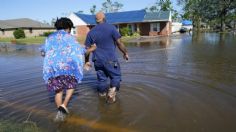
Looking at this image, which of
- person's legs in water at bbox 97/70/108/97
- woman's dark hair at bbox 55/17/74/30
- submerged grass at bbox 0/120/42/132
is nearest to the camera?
submerged grass at bbox 0/120/42/132

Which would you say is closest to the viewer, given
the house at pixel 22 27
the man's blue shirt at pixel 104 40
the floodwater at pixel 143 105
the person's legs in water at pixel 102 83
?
the floodwater at pixel 143 105

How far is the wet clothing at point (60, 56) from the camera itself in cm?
528

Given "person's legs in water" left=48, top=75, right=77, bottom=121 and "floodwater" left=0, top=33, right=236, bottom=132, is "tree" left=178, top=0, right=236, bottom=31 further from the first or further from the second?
"person's legs in water" left=48, top=75, right=77, bottom=121

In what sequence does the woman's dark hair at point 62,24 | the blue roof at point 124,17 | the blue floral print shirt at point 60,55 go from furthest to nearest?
the blue roof at point 124,17 < the woman's dark hair at point 62,24 < the blue floral print shirt at point 60,55

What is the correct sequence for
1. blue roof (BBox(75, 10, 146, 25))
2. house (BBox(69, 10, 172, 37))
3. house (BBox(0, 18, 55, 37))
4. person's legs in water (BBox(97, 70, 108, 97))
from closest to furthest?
person's legs in water (BBox(97, 70, 108, 97)) → house (BBox(69, 10, 172, 37)) → blue roof (BBox(75, 10, 146, 25)) → house (BBox(0, 18, 55, 37))

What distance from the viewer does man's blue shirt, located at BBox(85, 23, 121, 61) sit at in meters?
6.21

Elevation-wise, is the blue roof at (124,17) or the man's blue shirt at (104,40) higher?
the blue roof at (124,17)

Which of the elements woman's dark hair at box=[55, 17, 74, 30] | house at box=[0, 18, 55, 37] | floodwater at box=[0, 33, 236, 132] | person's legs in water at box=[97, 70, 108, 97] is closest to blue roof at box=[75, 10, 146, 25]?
house at box=[0, 18, 55, 37]

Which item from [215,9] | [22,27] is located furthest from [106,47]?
[215,9]

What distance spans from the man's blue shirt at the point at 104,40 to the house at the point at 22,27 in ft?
188

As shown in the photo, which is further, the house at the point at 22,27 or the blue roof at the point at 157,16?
the house at the point at 22,27

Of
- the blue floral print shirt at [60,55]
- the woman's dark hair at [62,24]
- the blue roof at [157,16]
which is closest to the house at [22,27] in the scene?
the blue roof at [157,16]

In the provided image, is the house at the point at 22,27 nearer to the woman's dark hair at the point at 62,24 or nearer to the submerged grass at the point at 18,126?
the woman's dark hair at the point at 62,24

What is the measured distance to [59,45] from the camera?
5285 mm
